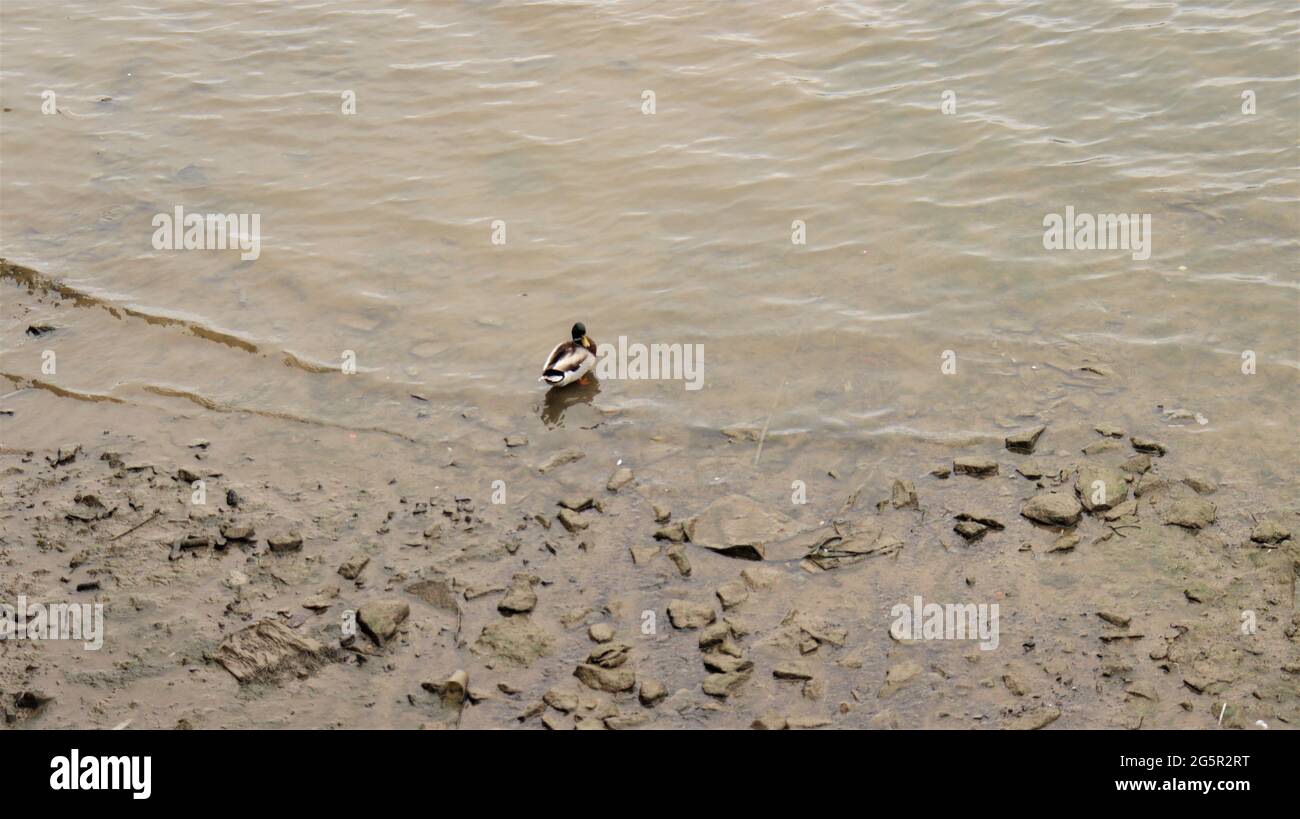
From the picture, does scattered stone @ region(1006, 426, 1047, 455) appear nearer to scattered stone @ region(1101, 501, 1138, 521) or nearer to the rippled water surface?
the rippled water surface

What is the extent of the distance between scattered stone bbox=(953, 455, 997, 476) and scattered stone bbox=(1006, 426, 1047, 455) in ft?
0.91

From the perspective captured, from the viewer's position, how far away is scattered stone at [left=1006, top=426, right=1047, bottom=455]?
867cm

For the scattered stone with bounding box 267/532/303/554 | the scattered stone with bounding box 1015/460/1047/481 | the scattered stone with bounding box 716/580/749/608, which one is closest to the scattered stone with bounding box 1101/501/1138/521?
the scattered stone with bounding box 1015/460/1047/481

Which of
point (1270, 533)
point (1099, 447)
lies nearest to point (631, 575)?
point (1099, 447)

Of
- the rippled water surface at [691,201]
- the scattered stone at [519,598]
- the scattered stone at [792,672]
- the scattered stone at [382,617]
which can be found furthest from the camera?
the rippled water surface at [691,201]

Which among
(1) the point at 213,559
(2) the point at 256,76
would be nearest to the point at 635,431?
(1) the point at 213,559

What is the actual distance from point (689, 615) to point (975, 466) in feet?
8.33

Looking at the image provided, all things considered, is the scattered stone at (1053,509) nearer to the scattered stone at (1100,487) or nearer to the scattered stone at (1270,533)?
the scattered stone at (1100,487)

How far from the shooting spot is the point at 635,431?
30.5 ft

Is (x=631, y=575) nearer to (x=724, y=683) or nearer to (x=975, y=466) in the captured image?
(x=724, y=683)

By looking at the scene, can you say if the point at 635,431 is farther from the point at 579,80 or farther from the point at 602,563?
the point at 579,80

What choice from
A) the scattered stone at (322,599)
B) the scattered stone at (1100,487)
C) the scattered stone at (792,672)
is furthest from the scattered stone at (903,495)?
the scattered stone at (322,599)

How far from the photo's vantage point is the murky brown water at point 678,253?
8844 millimetres

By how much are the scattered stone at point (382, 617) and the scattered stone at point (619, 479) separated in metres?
1.83
